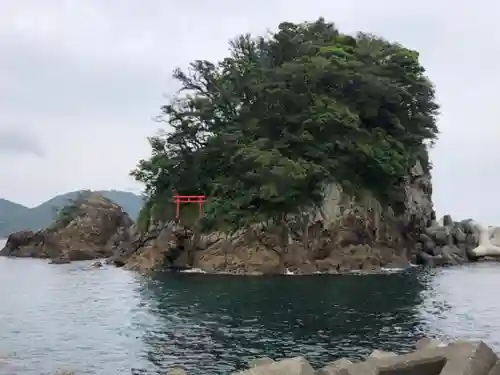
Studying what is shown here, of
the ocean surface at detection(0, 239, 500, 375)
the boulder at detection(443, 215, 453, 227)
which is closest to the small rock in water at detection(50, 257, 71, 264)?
the ocean surface at detection(0, 239, 500, 375)

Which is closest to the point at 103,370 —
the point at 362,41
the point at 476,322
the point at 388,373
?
the point at 388,373

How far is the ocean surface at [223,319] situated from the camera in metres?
26.1

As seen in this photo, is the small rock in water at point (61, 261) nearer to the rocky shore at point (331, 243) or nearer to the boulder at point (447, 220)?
the rocky shore at point (331, 243)

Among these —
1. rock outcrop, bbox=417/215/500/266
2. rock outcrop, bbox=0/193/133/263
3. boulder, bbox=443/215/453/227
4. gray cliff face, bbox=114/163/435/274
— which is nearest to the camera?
gray cliff face, bbox=114/163/435/274

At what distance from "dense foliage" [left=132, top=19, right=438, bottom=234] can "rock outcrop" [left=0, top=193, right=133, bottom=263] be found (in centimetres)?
2534

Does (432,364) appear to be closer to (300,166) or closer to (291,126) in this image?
(300,166)

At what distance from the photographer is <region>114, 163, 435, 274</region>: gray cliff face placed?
64.9 metres

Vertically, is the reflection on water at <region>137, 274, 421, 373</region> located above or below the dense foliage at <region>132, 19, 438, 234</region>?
below

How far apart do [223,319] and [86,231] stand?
6885cm

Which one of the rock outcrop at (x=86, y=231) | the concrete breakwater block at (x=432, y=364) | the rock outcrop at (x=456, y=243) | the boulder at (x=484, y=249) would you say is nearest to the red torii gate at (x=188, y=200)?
the rock outcrop at (x=86, y=231)

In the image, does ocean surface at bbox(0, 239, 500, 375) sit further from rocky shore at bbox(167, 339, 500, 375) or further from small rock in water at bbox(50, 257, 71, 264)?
small rock in water at bbox(50, 257, 71, 264)

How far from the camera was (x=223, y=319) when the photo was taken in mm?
34875

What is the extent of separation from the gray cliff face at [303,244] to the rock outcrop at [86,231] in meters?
26.0

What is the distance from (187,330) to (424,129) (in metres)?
53.7
